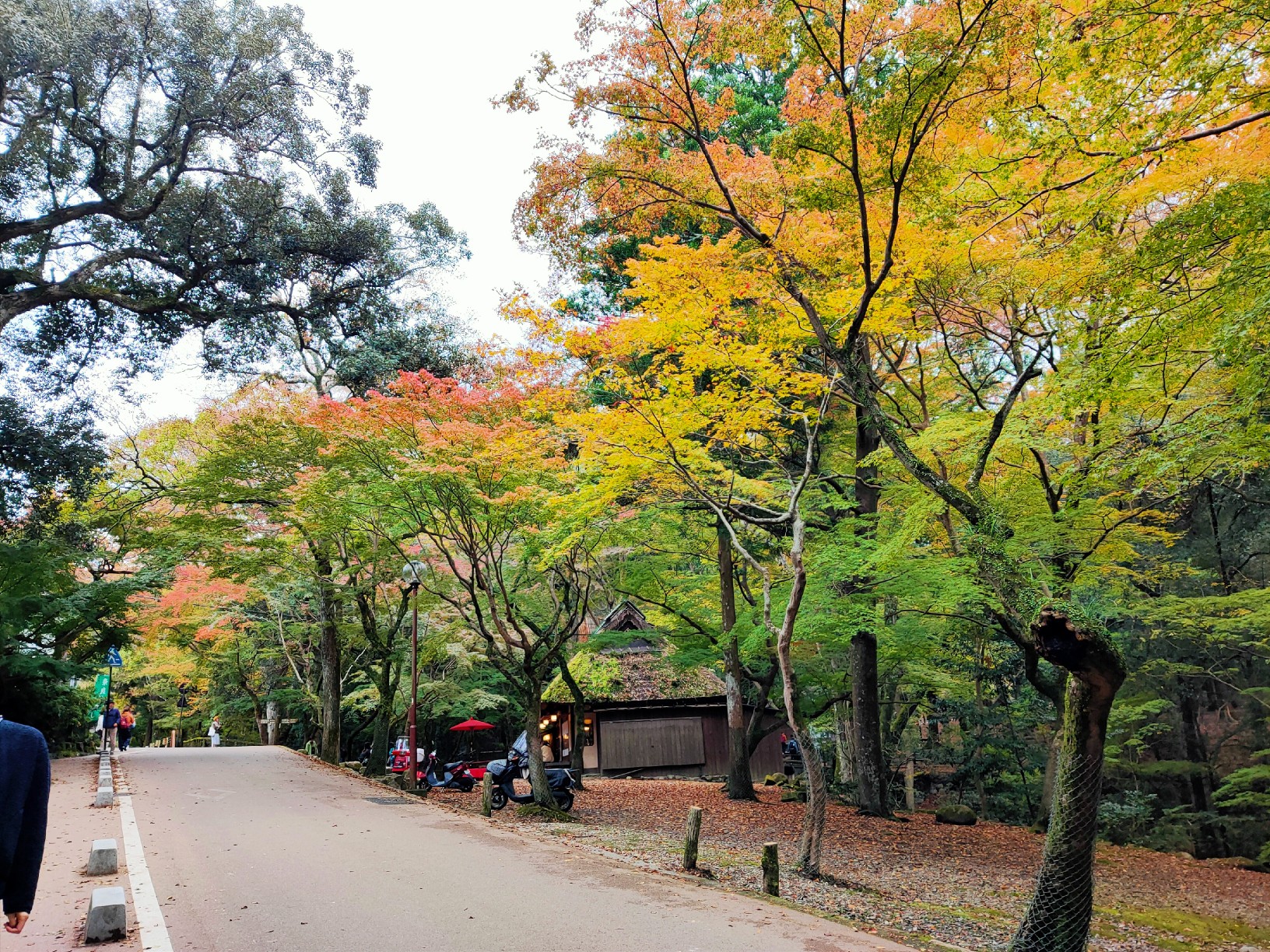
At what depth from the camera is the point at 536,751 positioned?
45.8 feet

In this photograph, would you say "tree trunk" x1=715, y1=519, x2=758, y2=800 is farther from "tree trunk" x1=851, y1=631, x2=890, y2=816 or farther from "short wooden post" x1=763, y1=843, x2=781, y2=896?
"short wooden post" x1=763, y1=843, x2=781, y2=896

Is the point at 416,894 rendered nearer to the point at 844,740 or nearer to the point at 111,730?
the point at 844,740

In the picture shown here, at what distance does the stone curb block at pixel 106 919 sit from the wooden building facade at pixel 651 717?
59.0 feet

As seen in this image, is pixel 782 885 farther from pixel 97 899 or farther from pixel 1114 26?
pixel 1114 26

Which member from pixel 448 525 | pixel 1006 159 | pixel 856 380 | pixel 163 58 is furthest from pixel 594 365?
pixel 163 58

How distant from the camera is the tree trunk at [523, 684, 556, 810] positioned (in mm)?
13641

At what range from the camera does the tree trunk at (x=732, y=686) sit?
1650cm

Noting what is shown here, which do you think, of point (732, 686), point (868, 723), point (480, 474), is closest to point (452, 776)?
point (732, 686)

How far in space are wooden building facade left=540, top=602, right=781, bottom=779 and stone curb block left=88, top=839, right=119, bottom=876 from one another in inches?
636

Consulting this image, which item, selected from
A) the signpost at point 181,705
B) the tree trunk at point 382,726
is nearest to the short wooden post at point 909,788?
the tree trunk at point 382,726

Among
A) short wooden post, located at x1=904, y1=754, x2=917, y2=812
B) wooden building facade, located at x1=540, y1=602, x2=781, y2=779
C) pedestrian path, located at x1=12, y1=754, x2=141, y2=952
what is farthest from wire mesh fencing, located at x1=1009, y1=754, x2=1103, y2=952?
wooden building facade, located at x1=540, y1=602, x2=781, y2=779

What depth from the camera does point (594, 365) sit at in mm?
12102

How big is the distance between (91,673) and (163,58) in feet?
47.9

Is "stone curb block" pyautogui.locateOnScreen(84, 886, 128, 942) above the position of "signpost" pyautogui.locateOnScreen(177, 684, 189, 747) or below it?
above
